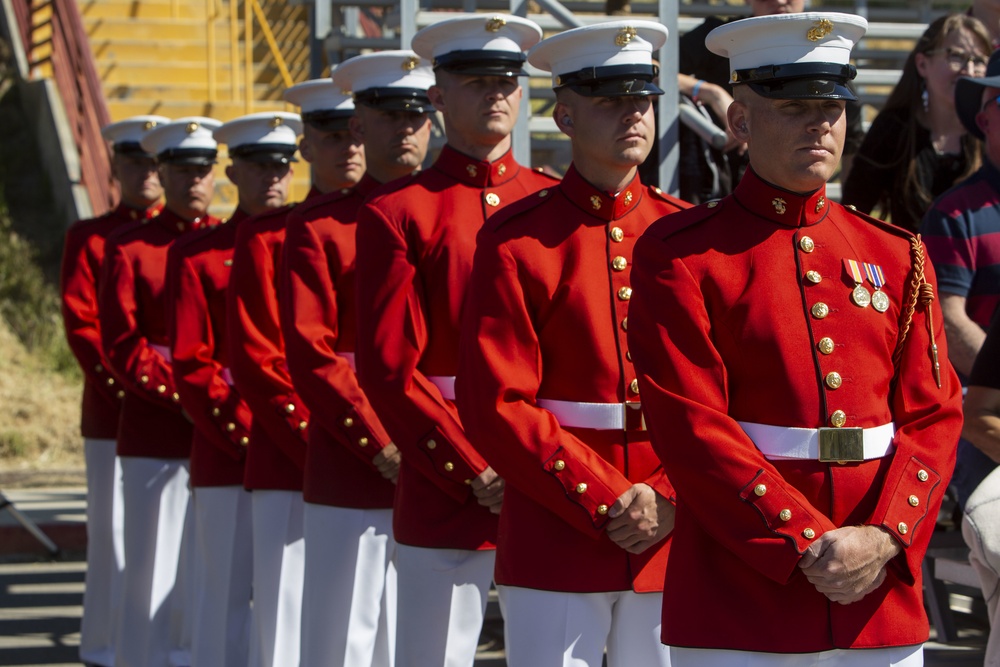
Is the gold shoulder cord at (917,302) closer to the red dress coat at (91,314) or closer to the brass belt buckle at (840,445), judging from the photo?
the brass belt buckle at (840,445)

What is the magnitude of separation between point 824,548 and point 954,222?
223 centimetres

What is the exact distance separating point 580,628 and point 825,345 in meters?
Answer: 0.97

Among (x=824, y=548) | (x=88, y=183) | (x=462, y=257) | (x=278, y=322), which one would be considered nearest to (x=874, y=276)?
(x=824, y=548)

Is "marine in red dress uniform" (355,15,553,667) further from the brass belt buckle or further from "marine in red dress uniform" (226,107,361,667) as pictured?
the brass belt buckle

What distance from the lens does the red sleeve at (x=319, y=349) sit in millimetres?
5027

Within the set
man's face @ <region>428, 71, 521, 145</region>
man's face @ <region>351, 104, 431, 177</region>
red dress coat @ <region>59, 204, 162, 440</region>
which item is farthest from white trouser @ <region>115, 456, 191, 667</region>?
man's face @ <region>428, 71, 521, 145</region>

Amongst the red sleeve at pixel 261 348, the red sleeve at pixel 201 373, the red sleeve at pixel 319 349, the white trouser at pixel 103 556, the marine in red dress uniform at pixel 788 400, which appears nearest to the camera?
the marine in red dress uniform at pixel 788 400

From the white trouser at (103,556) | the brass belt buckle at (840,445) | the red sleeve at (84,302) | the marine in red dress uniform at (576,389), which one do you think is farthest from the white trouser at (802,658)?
the red sleeve at (84,302)

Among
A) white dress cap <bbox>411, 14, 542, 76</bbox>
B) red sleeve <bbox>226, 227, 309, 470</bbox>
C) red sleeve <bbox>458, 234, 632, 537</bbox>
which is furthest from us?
red sleeve <bbox>226, 227, 309, 470</bbox>

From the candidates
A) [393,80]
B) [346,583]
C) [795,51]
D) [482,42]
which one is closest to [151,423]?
[346,583]

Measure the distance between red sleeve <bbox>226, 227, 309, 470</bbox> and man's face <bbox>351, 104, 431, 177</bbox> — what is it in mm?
690

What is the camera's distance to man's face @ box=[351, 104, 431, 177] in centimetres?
526

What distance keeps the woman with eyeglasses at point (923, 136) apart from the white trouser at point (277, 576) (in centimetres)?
237

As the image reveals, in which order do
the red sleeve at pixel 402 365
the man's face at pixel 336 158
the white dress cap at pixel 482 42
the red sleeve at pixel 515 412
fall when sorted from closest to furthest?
the red sleeve at pixel 515 412 < the red sleeve at pixel 402 365 < the white dress cap at pixel 482 42 < the man's face at pixel 336 158
